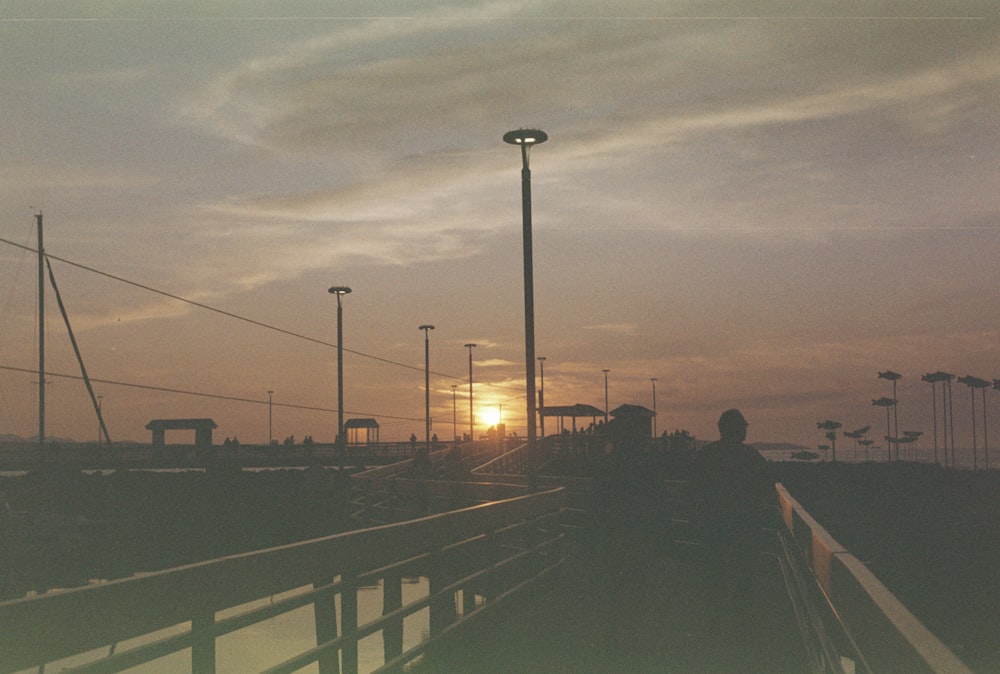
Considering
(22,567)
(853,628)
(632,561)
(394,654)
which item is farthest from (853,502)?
(853,628)

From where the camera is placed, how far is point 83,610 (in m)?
3.31

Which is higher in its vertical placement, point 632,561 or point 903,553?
point 632,561

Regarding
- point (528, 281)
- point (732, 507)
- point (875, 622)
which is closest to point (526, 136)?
point (528, 281)

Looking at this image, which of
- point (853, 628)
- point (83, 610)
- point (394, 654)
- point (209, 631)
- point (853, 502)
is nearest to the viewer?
point (83, 610)

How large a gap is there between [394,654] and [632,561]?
3.46 metres

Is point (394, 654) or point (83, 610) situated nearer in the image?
point (83, 610)

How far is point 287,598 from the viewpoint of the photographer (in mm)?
5199

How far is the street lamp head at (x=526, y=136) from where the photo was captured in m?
18.6

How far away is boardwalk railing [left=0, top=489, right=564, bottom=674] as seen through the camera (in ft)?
10.6

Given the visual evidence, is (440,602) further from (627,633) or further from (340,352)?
(340,352)

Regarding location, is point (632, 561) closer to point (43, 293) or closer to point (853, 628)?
point (853, 628)

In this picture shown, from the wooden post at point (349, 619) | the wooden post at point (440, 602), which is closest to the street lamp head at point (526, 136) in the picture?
the wooden post at point (440, 602)

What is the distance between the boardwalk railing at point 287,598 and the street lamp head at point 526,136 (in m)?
8.69

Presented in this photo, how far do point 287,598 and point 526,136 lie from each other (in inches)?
562
